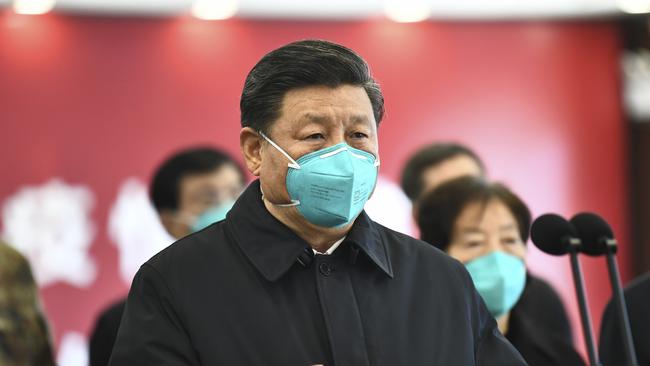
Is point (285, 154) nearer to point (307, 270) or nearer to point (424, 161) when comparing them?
point (307, 270)

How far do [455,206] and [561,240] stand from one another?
919 mm

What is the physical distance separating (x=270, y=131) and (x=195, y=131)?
5020 millimetres

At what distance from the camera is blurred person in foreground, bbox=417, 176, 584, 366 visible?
317 cm

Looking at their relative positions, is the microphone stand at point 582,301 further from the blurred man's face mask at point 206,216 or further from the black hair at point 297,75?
the blurred man's face mask at point 206,216

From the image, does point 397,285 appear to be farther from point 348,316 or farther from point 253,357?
point 253,357

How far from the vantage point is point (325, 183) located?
2.18m

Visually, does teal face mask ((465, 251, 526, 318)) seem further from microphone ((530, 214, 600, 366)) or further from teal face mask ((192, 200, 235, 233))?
teal face mask ((192, 200, 235, 233))

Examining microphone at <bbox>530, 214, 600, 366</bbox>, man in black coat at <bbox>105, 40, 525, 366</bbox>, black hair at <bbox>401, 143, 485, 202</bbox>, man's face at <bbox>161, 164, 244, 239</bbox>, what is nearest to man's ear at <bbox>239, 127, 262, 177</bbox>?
man in black coat at <bbox>105, 40, 525, 366</bbox>

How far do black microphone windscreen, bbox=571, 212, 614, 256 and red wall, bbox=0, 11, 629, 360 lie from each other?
4924 millimetres

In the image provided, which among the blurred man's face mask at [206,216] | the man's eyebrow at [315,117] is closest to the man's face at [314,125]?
the man's eyebrow at [315,117]

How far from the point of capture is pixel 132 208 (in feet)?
23.1

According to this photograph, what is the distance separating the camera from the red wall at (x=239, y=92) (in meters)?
6.93

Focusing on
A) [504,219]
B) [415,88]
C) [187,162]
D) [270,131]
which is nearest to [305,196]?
[270,131]

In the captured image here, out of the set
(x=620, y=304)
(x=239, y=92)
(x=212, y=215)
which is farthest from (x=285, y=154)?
(x=239, y=92)
